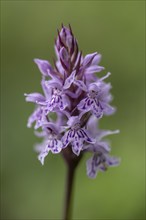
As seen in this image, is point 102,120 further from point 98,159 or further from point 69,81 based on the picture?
point 69,81

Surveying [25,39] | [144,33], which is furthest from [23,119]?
[144,33]

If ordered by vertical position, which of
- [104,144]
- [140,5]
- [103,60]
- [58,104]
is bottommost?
[104,144]

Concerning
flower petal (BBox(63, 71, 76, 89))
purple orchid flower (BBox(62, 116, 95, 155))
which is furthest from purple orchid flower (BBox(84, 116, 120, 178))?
flower petal (BBox(63, 71, 76, 89))

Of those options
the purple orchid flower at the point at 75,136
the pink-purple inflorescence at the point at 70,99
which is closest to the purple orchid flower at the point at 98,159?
the pink-purple inflorescence at the point at 70,99

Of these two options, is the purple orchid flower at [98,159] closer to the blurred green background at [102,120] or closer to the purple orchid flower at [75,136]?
the purple orchid flower at [75,136]

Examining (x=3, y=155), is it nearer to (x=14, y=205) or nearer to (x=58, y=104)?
(x=14, y=205)

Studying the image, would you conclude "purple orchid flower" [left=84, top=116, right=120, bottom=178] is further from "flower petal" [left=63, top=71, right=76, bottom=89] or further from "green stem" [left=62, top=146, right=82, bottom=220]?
"flower petal" [left=63, top=71, right=76, bottom=89]

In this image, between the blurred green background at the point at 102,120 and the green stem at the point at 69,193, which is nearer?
the green stem at the point at 69,193

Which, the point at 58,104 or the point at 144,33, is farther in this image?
the point at 144,33
